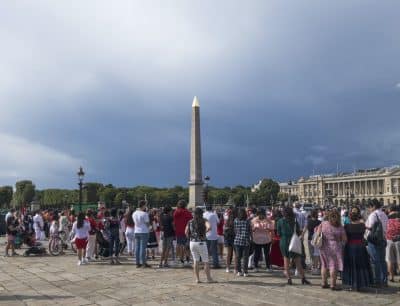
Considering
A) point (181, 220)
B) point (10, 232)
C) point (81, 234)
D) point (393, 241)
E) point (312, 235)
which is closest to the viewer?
point (393, 241)

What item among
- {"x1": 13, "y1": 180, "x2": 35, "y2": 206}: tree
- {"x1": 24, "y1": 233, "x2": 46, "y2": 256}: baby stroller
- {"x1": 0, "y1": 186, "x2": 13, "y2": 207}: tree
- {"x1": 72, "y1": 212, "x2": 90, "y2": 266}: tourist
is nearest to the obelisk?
{"x1": 24, "y1": 233, "x2": 46, "y2": 256}: baby stroller

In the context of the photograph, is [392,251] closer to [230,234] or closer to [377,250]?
[377,250]

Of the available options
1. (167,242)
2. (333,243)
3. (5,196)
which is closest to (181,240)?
(167,242)

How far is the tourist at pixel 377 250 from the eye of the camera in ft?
35.4

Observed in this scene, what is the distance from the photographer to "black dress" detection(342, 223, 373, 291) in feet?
33.6

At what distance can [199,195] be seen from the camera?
45.6 metres

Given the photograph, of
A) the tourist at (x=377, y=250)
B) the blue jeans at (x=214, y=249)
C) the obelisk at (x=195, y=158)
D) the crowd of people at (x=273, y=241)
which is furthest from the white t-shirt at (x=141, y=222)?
the obelisk at (x=195, y=158)

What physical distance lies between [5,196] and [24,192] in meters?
12.6

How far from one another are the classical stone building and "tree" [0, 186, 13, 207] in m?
93.5

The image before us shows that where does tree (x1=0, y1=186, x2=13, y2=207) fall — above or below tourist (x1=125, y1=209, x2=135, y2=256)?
above

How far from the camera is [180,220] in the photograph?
13.8 meters

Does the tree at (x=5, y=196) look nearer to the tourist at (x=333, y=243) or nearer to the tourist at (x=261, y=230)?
the tourist at (x=261, y=230)

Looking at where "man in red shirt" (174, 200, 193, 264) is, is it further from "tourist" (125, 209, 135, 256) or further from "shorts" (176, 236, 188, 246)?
"tourist" (125, 209, 135, 256)

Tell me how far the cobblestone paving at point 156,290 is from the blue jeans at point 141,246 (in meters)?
0.34
